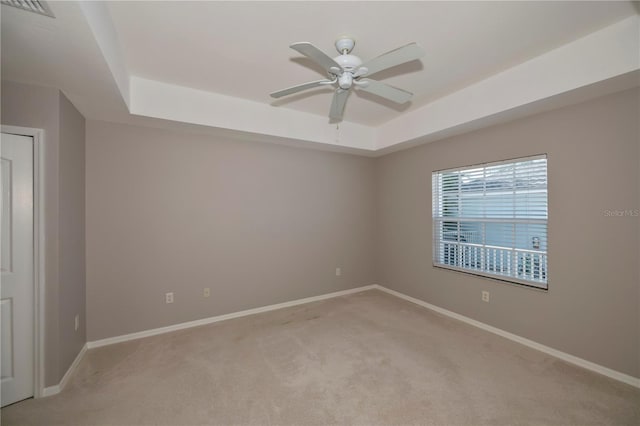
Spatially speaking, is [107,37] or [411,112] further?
[411,112]

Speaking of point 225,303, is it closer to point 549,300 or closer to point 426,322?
point 426,322

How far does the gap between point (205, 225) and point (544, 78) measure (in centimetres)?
378

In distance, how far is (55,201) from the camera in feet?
7.12

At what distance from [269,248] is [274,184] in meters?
0.91

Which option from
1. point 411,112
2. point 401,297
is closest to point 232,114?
point 411,112

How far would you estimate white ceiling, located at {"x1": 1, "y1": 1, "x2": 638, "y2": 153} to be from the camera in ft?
5.58

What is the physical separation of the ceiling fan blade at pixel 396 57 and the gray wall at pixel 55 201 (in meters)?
2.45

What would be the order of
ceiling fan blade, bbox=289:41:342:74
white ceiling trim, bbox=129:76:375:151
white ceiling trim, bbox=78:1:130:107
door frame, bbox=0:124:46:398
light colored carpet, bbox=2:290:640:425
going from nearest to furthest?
white ceiling trim, bbox=78:1:130:107 < ceiling fan blade, bbox=289:41:342:74 < light colored carpet, bbox=2:290:640:425 < door frame, bbox=0:124:46:398 < white ceiling trim, bbox=129:76:375:151

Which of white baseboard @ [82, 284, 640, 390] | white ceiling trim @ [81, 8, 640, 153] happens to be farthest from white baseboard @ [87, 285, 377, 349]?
white ceiling trim @ [81, 8, 640, 153]

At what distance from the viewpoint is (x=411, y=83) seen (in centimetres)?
286

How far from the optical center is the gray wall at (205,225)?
295 cm

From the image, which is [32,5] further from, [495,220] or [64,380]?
[495,220]

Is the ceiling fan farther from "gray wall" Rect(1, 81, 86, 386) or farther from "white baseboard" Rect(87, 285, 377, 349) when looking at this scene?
"white baseboard" Rect(87, 285, 377, 349)

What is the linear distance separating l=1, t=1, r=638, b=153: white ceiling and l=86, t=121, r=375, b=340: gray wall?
0.60 metres
